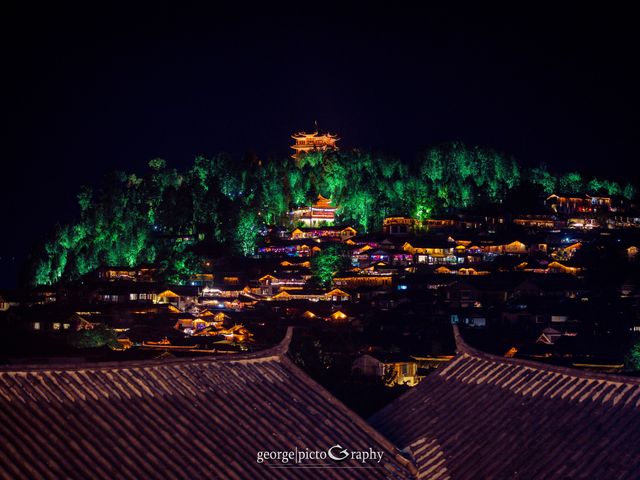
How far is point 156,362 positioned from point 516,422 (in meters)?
3.41

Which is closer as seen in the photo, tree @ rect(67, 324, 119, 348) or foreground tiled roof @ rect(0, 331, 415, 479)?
foreground tiled roof @ rect(0, 331, 415, 479)

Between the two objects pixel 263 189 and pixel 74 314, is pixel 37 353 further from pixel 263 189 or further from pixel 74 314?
pixel 263 189

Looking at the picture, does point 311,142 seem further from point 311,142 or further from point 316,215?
point 316,215

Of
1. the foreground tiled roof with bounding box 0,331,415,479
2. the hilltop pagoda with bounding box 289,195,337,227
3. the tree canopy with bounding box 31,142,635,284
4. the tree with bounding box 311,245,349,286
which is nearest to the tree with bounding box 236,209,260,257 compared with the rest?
the tree canopy with bounding box 31,142,635,284

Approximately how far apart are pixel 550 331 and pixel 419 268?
22536 mm

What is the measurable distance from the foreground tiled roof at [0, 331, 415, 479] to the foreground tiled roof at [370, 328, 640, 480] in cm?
65

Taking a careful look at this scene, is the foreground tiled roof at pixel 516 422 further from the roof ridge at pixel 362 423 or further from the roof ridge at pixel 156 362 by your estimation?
the roof ridge at pixel 156 362

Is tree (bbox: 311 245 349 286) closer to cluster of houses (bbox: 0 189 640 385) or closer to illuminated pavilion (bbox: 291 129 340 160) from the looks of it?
cluster of houses (bbox: 0 189 640 385)

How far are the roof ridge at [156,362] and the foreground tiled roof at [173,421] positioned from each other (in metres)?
0.01

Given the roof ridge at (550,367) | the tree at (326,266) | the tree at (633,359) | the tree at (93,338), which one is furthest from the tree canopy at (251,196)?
the roof ridge at (550,367)

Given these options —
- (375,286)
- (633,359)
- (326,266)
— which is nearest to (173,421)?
(633,359)

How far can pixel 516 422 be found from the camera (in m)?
8.24

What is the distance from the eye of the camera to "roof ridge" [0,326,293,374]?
7.21m

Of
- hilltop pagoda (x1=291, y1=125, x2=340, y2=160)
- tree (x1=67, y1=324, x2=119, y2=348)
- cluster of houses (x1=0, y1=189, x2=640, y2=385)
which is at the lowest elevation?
tree (x1=67, y1=324, x2=119, y2=348)
